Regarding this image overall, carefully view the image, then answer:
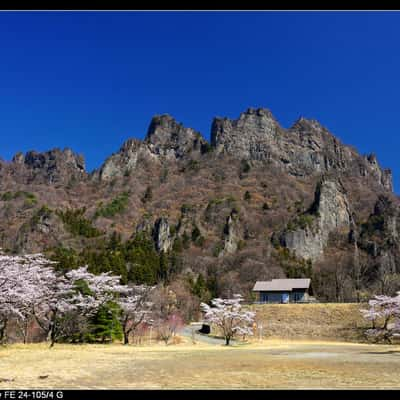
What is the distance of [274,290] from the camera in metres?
56.9

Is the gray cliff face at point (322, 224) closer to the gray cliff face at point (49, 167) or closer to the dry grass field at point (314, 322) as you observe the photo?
the dry grass field at point (314, 322)

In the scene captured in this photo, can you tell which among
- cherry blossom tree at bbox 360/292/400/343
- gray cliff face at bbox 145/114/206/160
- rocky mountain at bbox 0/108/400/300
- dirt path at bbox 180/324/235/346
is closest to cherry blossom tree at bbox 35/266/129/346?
dirt path at bbox 180/324/235/346

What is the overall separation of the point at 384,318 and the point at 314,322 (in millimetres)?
6957

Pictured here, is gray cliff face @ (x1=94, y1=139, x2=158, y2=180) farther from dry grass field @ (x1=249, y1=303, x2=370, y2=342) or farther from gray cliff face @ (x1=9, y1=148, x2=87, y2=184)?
dry grass field @ (x1=249, y1=303, x2=370, y2=342)

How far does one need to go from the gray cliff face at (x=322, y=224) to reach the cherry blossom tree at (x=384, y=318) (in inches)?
2414

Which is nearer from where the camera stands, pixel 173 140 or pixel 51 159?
pixel 51 159

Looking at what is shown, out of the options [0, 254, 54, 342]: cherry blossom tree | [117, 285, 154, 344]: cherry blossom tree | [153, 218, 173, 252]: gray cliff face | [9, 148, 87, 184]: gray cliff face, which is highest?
[9, 148, 87, 184]: gray cliff face

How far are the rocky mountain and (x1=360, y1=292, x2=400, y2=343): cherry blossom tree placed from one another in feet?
54.2

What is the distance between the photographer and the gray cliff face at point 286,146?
17325cm

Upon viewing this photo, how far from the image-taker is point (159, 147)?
582ft

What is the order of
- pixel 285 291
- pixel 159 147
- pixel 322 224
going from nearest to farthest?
pixel 285 291 < pixel 322 224 < pixel 159 147

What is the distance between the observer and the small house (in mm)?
56062

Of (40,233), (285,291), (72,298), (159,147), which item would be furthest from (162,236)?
(159,147)

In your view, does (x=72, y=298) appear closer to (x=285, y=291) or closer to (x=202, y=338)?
(x=202, y=338)
